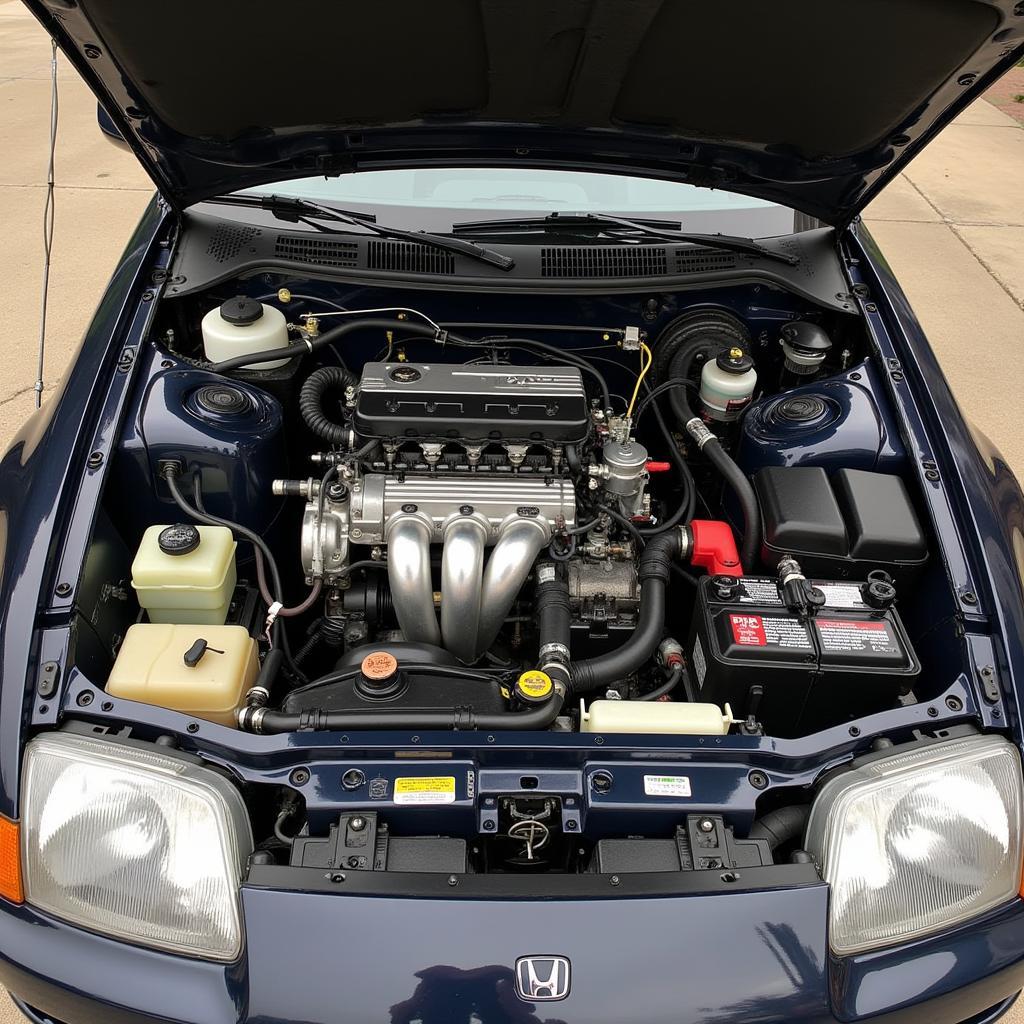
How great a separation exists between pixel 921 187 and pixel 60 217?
6.21m

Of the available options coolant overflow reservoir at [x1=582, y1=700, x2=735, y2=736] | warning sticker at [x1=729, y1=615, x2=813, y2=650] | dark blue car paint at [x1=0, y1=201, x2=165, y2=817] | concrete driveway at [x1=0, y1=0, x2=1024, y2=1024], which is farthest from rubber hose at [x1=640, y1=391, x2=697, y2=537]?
concrete driveway at [x1=0, y1=0, x2=1024, y2=1024]

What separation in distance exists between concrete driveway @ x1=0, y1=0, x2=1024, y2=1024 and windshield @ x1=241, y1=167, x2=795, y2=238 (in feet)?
6.35

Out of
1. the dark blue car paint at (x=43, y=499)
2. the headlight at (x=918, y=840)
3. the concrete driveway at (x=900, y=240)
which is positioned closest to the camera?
the headlight at (x=918, y=840)

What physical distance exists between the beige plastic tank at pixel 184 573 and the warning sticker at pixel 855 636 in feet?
3.96

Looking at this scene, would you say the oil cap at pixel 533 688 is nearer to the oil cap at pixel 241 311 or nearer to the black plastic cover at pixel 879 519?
the black plastic cover at pixel 879 519

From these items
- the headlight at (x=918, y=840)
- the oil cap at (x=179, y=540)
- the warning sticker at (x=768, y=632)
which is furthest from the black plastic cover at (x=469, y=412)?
the headlight at (x=918, y=840)

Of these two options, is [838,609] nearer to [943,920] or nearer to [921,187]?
[943,920]

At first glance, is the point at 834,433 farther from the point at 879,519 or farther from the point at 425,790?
the point at 425,790

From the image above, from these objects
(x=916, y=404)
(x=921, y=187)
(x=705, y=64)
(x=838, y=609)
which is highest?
(x=921, y=187)

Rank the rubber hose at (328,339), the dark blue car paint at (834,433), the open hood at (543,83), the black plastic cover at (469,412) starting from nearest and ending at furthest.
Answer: the open hood at (543,83) < the black plastic cover at (469,412) < the dark blue car paint at (834,433) < the rubber hose at (328,339)

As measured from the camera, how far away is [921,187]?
6516 mm

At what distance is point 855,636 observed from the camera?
5.29 feet

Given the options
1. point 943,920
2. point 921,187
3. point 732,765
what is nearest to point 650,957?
point 732,765

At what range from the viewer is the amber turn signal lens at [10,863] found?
1.29 m
